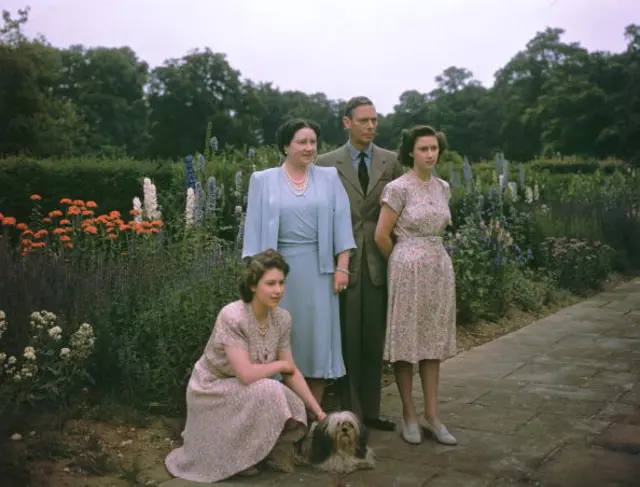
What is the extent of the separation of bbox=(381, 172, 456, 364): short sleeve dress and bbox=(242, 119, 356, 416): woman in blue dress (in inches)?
12.8

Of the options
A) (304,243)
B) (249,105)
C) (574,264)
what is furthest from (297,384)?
(249,105)

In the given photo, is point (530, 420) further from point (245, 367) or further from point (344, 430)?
point (245, 367)

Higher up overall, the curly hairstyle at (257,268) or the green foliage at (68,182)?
the green foliage at (68,182)

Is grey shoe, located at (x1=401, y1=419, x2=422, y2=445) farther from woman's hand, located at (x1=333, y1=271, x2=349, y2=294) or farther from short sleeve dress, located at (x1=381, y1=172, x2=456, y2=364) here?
woman's hand, located at (x1=333, y1=271, x2=349, y2=294)

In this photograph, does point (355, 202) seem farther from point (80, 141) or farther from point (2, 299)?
point (80, 141)

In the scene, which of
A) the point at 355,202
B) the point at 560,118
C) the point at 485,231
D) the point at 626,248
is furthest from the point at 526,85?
the point at 355,202

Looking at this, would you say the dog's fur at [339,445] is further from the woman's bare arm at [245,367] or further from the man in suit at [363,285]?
the man in suit at [363,285]

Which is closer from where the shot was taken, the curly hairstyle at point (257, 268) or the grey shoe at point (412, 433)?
the curly hairstyle at point (257, 268)

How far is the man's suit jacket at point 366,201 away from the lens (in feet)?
16.3

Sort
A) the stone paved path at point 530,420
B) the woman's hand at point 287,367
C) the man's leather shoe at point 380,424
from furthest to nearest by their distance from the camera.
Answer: the man's leather shoe at point 380,424 → the woman's hand at point 287,367 → the stone paved path at point 530,420

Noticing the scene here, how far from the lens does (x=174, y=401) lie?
5133 mm

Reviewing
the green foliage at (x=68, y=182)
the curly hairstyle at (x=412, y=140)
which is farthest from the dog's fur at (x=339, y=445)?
the green foliage at (x=68, y=182)

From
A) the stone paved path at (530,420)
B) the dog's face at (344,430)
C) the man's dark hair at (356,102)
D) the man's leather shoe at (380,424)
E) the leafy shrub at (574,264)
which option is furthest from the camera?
the leafy shrub at (574,264)

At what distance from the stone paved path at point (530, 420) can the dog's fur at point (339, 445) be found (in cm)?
6
